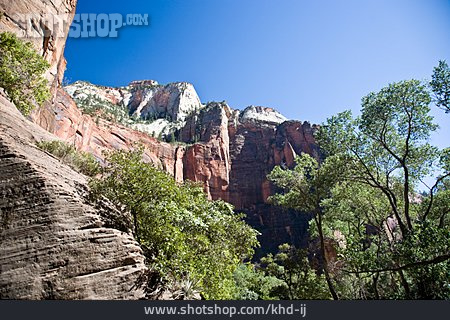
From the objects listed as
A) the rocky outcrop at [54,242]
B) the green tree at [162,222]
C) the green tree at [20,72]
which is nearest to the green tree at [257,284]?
the green tree at [162,222]

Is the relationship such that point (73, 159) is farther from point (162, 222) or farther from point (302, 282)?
point (302, 282)

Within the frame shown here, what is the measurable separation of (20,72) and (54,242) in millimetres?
13444

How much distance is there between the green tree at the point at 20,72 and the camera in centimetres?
1384

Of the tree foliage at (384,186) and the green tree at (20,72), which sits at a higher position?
the green tree at (20,72)

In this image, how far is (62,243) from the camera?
6.07m

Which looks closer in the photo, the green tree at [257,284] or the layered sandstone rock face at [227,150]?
the green tree at [257,284]

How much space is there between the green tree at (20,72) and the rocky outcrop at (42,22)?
3.85 metres

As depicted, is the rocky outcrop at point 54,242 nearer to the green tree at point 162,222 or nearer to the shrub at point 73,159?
the green tree at point 162,222

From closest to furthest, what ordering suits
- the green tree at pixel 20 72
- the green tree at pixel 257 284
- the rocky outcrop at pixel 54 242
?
the rocky outcrop at pixel 54 242 → the green tree at pixel 20 72 → the green tree at pixel 257 284

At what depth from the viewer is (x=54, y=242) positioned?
602 cm

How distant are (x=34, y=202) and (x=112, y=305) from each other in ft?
12.3

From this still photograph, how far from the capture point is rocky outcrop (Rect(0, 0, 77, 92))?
1934 cm

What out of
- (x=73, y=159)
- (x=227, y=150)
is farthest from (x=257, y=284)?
(x=227, y=150)

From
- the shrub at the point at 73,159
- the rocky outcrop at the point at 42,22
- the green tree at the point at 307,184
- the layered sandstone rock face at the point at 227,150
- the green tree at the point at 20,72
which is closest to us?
the shrub at the point at 73,159
